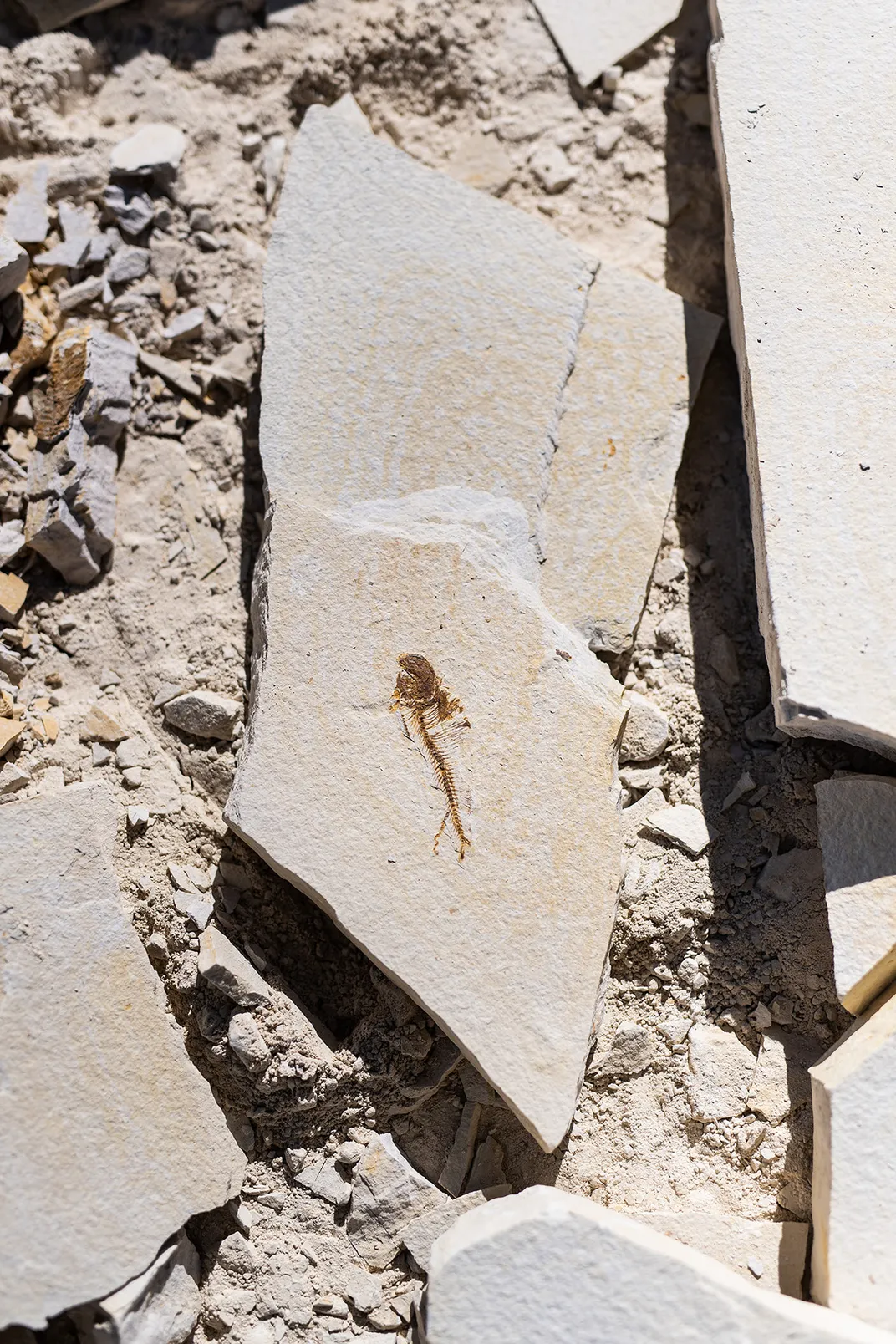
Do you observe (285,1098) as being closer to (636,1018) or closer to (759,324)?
(636,1018)

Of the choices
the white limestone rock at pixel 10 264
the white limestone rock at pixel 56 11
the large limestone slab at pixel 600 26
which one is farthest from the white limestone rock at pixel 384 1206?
the white limestone rock at pixel 56 11

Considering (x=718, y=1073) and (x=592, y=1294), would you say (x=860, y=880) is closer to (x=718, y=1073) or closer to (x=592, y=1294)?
(x=718, y=1073)

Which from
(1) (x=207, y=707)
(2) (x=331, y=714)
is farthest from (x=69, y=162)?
(2) (x=331, y=714)

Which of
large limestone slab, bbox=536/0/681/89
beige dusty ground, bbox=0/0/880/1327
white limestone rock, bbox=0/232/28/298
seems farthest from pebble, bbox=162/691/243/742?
large limestone slab, bbox=536/0/681/89

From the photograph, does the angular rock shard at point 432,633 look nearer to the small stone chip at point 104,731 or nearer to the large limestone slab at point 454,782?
the large limestone slab at point 454,782

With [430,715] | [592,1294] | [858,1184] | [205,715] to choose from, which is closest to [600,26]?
[430,715]

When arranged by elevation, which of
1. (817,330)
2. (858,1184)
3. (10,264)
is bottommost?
(858,1184)
